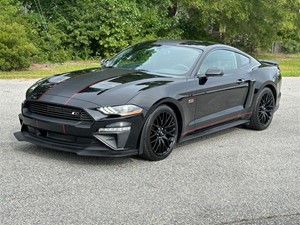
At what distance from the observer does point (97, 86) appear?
5.87 m

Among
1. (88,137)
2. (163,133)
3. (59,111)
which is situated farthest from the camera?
(163,133)

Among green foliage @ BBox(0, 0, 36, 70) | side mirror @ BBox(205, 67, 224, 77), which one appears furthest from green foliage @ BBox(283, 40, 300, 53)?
side mirror @ BBox(205, 67, 224, 77)

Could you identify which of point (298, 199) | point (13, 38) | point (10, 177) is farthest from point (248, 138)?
point (13, 38)

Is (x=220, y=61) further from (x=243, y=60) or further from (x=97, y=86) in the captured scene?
(x=97, y=86)

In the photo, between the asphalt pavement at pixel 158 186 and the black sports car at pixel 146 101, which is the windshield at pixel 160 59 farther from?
the asphalt pavement at pixel 158 186

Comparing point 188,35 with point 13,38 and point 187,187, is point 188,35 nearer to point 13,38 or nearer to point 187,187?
point 13,38

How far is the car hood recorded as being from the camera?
5.62 meters

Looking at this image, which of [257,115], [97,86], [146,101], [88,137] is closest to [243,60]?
[257,115]

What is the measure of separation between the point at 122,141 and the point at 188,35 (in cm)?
1820

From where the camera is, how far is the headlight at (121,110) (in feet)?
18.0

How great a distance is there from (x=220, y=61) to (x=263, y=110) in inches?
53.7

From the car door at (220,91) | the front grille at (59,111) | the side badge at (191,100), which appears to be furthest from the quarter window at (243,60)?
the front grille at (59,111)

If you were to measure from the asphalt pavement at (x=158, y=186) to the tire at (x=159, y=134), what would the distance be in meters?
0.14

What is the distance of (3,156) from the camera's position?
231 inches
